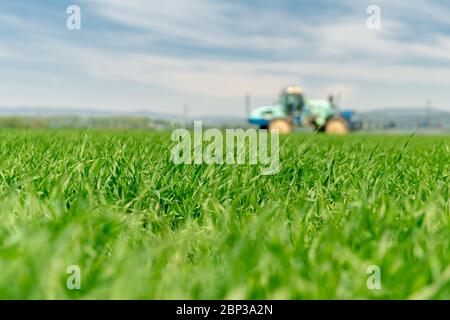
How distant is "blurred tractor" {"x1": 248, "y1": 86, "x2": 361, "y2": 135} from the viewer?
94.9ft

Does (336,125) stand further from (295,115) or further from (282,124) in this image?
(282,124)

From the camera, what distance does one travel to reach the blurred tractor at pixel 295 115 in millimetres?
28938

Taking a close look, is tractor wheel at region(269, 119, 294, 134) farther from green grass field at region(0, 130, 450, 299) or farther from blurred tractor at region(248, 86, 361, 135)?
green grass field at region(0, 130, 450, 299)

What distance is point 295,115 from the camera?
29.4 metres

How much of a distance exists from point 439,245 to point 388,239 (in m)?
0.19

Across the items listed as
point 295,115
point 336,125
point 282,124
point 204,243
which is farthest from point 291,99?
point 204,243

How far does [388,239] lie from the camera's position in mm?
1909

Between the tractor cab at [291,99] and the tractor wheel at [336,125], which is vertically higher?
the tractor cab at [291,99]

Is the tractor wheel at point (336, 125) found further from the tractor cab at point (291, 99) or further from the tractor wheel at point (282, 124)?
the tractor wheel at point (282, 124)

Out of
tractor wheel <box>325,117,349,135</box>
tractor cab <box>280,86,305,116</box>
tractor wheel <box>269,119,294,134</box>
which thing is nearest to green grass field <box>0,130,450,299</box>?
tractor wheel <box>269,119,294,134</box>

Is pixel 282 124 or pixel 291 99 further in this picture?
pixel 291 99

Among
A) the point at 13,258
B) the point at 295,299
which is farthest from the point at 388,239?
the point at 13,258

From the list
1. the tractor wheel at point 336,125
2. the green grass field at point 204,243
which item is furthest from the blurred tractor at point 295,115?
the green grass field at point 204,243

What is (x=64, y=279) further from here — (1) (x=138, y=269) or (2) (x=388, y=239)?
(2) (x=388, y=239)
